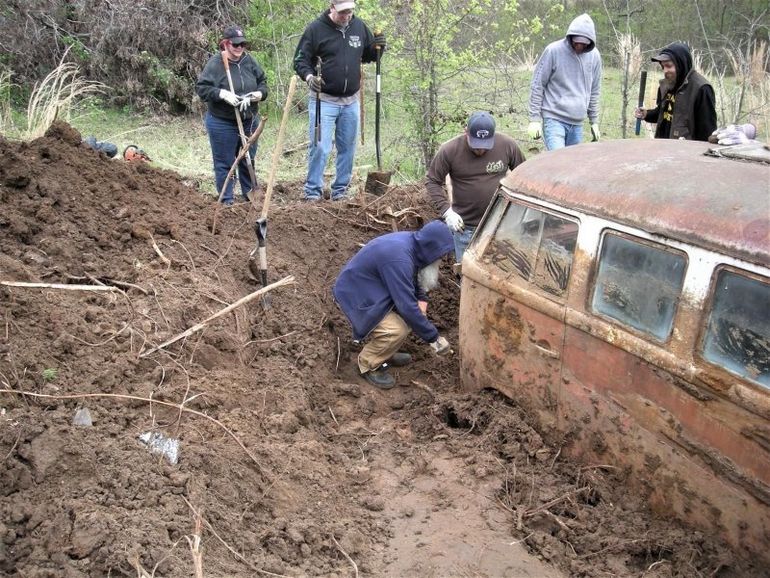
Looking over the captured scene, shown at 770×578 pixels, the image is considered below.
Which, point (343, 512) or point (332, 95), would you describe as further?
point (332, 95)

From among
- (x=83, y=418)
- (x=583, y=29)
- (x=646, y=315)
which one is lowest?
(x=83, y=418)

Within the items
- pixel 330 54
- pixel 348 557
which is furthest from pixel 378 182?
pixel 348 557

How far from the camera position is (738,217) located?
122 inches

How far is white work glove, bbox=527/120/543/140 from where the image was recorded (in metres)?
7.02

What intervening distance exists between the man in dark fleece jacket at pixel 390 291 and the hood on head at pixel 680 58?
2.77m

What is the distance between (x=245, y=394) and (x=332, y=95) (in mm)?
4365

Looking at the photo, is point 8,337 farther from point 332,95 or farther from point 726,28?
point 726,28

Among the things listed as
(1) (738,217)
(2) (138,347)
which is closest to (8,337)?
(2) (138,347)

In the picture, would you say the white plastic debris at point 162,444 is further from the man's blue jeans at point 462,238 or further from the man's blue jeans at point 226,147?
the man's blue jeans at point 226,147

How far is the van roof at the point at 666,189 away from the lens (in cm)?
309

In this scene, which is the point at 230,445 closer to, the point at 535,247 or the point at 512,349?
the point at 512,349

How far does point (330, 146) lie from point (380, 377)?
3.26 metres

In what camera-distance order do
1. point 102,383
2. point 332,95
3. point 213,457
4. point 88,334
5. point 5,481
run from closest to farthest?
point 5,481 → point 213,457 → point 102,383 → point 88,334 → point 332,95

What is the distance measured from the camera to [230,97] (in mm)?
7309
